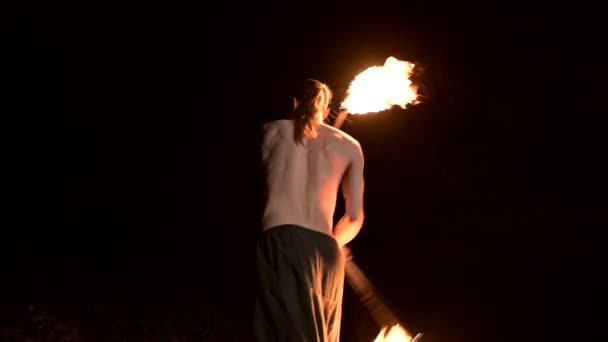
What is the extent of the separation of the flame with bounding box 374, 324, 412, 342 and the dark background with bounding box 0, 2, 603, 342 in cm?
237

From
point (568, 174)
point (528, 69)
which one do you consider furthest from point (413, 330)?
point (528, 69)

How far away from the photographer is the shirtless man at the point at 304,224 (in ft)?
11.4

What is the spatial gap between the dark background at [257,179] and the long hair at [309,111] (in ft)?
10.0

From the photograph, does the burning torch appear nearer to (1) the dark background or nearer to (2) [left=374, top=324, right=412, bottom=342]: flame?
(2) [left=374, top=324, right=412, bottom=342]: flame

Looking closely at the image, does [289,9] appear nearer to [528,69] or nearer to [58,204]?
[528,69]

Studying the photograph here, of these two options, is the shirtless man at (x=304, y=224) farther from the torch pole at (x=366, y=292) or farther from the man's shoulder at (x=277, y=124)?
the torch pole at (x=366, y=292)

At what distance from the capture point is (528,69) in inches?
282

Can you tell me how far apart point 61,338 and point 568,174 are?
14.1 ft

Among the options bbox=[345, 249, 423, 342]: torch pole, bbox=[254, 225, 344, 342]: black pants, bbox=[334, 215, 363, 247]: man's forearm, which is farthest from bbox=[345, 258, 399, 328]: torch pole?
bbox=[254, 225, 344, 342]: black pants

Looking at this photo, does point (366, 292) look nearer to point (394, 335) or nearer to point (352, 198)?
point (394, 335)

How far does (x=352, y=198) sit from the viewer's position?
380 cm

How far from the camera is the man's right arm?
12.3 feet

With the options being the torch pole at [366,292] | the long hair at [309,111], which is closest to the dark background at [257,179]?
the torch pole at [366,292]

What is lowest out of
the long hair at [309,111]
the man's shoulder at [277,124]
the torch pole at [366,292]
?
the torch pole at [366,292]
